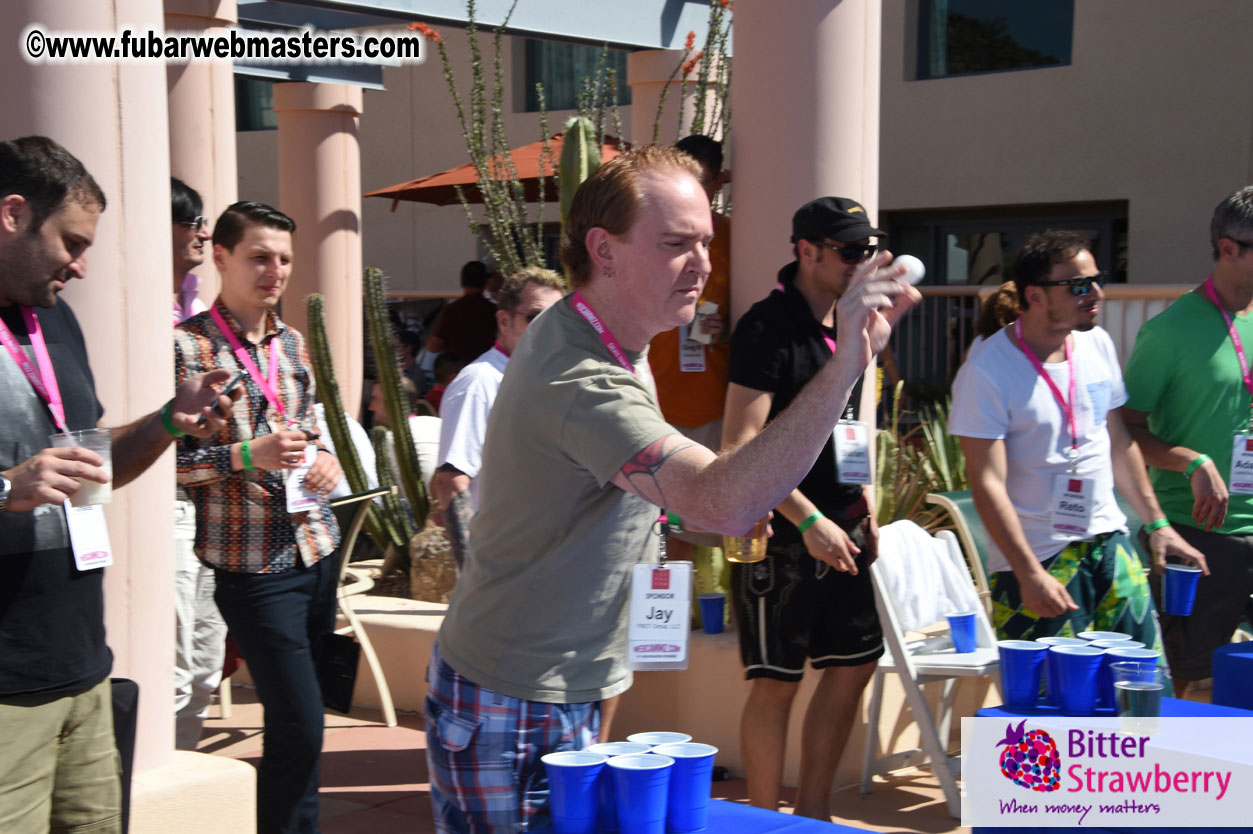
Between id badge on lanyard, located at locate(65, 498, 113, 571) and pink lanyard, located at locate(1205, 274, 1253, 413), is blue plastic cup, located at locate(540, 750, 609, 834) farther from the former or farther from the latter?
pink lanyard, located at locate(1205, 274, 1253, 413)

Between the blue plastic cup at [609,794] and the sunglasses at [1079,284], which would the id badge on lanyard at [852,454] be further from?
the blue plastic cup at [609,794]

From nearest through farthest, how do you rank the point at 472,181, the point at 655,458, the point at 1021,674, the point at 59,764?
the point at 655,458, the point at 59,764, the point at 1021,674, the point at 472,181

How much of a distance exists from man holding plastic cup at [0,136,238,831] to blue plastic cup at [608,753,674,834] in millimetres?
1102

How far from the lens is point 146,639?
3268 mm

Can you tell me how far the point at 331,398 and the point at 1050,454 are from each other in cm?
359

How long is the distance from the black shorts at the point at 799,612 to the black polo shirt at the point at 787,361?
96 millimetres

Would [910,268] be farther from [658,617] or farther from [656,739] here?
[656,739]

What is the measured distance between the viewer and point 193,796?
10.9 feet

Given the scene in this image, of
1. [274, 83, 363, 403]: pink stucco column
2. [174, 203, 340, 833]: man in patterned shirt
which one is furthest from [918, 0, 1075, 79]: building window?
[174, 203, 340, 833]: man in patterned shirt

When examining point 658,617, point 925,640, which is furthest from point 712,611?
point 658,617

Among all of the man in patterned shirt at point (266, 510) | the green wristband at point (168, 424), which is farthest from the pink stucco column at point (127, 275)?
the green wristband at point (168, 424)

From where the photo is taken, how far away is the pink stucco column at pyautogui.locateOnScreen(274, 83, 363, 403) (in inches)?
415

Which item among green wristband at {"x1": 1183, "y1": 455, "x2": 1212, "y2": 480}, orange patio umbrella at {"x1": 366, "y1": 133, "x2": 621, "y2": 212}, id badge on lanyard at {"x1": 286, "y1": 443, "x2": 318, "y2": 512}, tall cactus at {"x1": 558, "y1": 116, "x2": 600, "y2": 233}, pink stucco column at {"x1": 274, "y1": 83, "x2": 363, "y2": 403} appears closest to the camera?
id badge on lanyard at {"x1": 286, "y1": 443, "x2": 318, "y2": 512}

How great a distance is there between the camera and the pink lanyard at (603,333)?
2082mm
